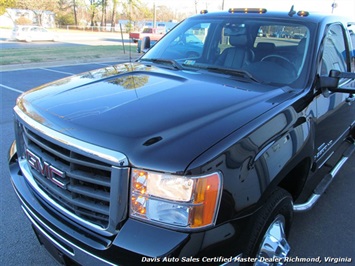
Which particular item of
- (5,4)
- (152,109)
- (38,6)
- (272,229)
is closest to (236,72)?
(152,109)

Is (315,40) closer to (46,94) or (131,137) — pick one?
(131,137)

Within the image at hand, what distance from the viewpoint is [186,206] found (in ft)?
4.87

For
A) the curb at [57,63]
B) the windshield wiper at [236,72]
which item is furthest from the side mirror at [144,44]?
→ the curb at [57,63]

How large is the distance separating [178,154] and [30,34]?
1165 inches

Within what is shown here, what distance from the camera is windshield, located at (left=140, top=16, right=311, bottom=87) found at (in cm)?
271

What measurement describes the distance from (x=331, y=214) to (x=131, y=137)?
261 cm

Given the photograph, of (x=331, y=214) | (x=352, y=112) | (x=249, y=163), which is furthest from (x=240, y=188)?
(x=352, y=112)

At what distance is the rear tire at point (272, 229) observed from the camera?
182cm

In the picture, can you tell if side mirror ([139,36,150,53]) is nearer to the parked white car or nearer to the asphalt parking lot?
the asphalt parking lot

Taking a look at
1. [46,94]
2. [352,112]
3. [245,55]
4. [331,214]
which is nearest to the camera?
[46,94]

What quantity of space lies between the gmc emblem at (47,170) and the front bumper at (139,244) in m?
0.22

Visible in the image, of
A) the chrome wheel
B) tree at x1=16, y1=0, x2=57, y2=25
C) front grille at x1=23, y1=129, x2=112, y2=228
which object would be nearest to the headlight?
front grille at x1=23, y1=129, x2=112, y2=228

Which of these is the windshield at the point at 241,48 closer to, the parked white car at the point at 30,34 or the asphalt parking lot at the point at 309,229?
the asphalt parking lot at the point at 309,229

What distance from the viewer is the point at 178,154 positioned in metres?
1.49
